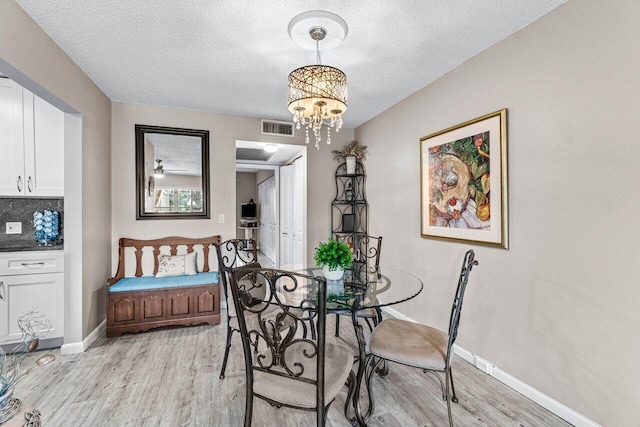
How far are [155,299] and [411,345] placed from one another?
2633mm

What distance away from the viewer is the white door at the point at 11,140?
2727 millimetres

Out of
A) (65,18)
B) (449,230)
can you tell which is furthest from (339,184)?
(65,18)

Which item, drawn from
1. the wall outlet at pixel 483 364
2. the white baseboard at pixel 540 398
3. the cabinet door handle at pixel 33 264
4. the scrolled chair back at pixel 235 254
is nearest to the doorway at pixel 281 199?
the scrolled chair back at pixel 235 254

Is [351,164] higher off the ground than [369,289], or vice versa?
[351,164]

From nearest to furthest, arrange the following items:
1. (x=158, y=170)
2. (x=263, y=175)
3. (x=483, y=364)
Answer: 1. (x=483, y=364)
2. (x=158, y=170)
3. (x=263, y=175)

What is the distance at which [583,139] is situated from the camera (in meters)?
1.78

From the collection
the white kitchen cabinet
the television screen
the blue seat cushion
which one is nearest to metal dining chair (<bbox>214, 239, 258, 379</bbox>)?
the blue seat cushion

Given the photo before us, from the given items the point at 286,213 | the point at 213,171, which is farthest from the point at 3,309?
the point at 286,213

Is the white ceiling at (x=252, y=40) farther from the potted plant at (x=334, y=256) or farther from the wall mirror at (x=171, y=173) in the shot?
the potted plant at (x=334, y=256)

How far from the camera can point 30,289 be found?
2.67 metres

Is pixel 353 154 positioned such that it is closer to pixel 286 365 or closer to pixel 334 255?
pixel 334 255

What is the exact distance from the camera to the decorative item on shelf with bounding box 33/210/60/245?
2959mm

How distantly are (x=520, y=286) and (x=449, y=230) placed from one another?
757 mm

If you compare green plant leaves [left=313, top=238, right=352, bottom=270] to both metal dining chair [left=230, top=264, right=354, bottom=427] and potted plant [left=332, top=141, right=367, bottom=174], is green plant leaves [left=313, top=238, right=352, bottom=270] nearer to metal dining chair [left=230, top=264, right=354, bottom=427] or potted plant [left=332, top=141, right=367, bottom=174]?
metal dining chair [left=230, top=264, right=354, bottom=427]
